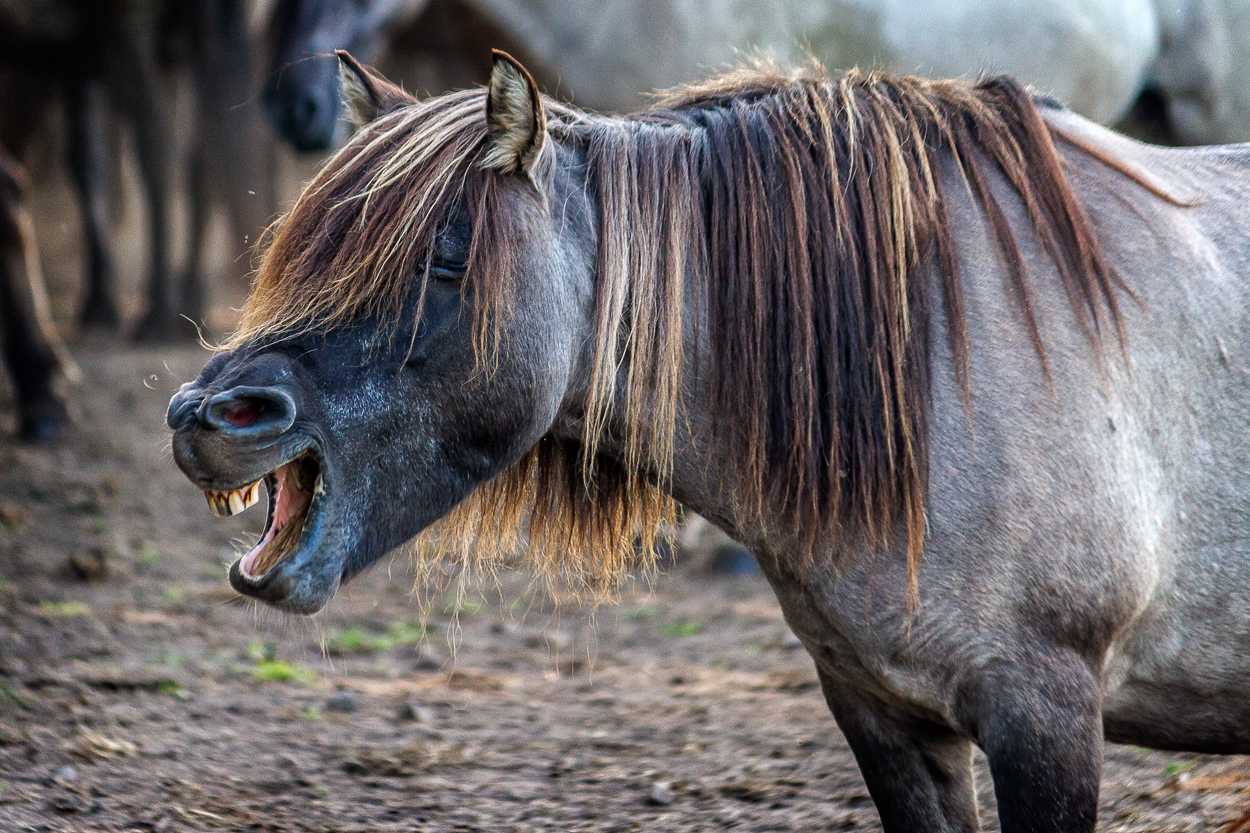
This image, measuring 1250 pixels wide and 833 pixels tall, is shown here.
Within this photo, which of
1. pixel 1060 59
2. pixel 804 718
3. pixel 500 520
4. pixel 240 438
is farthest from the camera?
pixel 1060 59

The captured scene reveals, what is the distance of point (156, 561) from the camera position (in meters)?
4.96

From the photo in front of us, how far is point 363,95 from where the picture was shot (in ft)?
7.32

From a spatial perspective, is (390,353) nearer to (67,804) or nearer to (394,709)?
(67,804)

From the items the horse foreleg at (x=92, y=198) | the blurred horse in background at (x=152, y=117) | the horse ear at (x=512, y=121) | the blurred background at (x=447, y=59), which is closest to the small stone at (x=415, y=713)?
the blurred background at (x=447, y=59)

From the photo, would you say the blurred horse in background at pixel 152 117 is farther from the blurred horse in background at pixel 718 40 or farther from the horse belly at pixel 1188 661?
the horse belly at pixel 1188 661

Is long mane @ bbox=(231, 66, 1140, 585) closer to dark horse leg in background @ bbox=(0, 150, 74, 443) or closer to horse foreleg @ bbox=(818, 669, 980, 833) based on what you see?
horse foreleg @ bbox=(818, 669, 980, 833)

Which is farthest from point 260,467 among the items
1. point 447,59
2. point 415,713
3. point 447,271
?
point 447,59

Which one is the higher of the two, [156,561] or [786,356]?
[786,356]

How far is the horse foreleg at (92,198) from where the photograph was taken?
8.38 metres

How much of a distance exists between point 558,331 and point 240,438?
56 cm

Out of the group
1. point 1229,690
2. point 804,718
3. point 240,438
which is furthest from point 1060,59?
point 240,438

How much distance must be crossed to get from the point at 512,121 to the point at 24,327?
498 cm

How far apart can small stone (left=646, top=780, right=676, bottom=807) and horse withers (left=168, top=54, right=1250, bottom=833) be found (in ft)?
3.00

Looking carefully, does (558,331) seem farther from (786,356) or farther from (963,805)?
(963,805)
